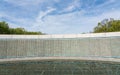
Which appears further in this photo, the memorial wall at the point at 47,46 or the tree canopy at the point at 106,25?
the tree canopy at the point at 106,25

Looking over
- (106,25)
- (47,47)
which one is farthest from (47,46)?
(106,25)

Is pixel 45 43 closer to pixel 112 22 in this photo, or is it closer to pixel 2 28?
pixel 2 28

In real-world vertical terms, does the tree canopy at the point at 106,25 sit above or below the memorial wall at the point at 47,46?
above

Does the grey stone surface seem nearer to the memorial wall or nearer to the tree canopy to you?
the memorial wall

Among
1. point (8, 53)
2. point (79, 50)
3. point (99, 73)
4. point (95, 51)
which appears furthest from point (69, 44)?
point (99, 73)

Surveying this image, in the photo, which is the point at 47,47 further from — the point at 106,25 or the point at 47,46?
the point at 106,25

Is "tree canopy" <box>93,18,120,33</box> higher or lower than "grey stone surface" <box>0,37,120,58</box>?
higher

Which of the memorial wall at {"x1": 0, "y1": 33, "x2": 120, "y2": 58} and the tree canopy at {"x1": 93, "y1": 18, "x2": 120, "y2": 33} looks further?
the tree canopy at {"x1": 93, "y1": 18, "x2": 120, "y2": 33}

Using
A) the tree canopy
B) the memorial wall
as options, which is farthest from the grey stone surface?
the tree canopy

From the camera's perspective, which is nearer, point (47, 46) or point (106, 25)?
point (47, 46)

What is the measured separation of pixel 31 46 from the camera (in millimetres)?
18312

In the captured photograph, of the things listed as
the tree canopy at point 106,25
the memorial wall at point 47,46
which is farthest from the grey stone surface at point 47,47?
the tree canopy at point 106,25

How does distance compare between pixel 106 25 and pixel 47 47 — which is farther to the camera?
pixel 106 25

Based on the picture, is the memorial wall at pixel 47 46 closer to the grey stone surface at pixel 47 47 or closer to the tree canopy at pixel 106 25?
the grey stone surface at pixel 47 47
